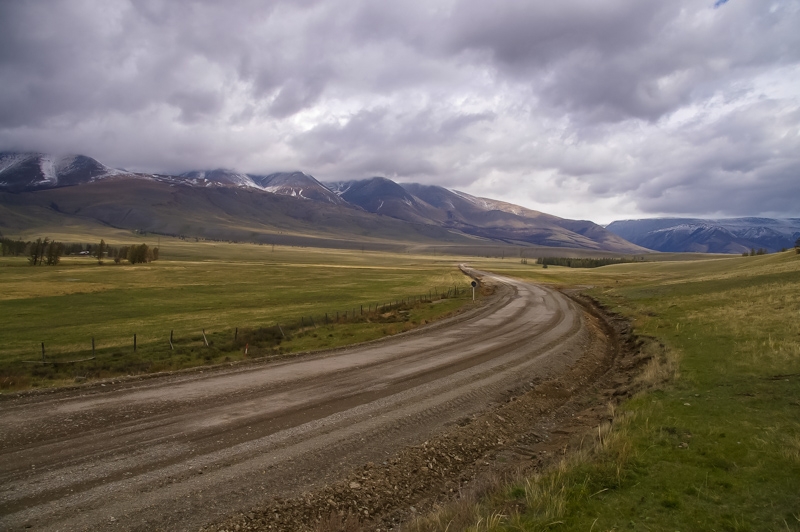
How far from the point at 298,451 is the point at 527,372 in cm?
1173

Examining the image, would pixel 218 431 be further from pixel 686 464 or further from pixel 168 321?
pixel 168 321

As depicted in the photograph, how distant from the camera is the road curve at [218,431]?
887cm

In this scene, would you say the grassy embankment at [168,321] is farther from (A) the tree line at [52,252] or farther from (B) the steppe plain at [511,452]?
(A) the tree line at [52,252]

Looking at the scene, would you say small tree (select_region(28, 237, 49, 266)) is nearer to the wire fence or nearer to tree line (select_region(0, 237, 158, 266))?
tree line (select_region(0, 237, 158, 266))

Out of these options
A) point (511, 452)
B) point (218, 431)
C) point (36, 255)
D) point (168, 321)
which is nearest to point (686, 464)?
point (511, 452)

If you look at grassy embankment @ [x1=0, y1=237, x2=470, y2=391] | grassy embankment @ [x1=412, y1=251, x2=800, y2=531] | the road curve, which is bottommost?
grassy embankment @ [x1=0, y1=237, x2=470, y2=391]

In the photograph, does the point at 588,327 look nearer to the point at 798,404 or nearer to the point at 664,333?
the point at 664,333

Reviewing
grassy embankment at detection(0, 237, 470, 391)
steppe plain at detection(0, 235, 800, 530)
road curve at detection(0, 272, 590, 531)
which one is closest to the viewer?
steppe plain at detection(0, 235, 800, 530)

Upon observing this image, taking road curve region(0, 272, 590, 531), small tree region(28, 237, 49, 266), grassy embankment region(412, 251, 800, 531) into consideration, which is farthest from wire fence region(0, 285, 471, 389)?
small tree region(28, 237, 49, 266)

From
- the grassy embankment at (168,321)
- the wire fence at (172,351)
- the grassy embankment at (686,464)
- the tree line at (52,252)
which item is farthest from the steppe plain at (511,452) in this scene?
the tree line at (52,252)

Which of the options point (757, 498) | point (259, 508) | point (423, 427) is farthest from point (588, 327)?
point (259, 508)

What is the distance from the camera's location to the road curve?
8867 millimetres

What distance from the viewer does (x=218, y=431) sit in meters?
12.4

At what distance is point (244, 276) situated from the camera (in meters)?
108
